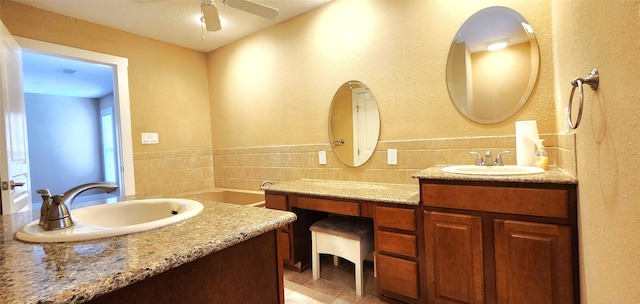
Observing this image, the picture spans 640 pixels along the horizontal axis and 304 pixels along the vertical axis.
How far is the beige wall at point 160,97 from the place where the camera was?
8.77 ft

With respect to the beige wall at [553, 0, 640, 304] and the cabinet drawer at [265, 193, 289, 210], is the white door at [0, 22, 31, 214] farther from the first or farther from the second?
the beige wall at [553, 0, 640, 304]

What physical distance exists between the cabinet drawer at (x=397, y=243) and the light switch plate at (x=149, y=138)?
2.72 m

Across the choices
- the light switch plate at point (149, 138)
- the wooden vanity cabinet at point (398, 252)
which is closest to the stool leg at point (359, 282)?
the wooden vanity cabinet at point (398, 252)

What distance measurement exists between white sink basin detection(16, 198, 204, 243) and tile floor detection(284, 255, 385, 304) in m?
1.23

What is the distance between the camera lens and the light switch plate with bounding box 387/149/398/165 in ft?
7.52

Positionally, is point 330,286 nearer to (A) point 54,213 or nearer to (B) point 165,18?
(A) point 54,213

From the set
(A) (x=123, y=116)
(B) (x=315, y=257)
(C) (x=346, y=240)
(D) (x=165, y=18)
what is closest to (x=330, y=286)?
(B) (x=315, y=257)

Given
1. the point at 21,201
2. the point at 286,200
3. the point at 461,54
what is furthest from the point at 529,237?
the point at 21,201

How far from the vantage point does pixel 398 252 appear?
1.79m

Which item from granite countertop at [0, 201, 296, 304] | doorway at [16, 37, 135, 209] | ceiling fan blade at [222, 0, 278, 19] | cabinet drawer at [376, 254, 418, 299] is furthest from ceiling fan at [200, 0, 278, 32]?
doorway at [16, 37, 135, 209]

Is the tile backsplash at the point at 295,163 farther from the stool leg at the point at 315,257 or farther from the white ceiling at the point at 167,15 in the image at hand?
the white ceiling at the point at 167,15

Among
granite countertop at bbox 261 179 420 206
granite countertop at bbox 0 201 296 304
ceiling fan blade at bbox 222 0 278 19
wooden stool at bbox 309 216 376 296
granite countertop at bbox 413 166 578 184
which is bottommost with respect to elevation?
wooden stool at bbox 309 216 376 296

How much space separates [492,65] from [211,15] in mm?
1997

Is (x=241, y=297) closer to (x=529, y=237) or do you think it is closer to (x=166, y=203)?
(x=166, y=203)
